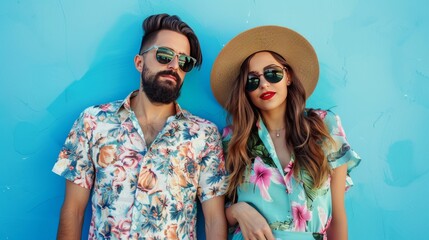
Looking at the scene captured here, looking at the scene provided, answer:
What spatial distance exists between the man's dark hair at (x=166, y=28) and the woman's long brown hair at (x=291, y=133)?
0.39 metres

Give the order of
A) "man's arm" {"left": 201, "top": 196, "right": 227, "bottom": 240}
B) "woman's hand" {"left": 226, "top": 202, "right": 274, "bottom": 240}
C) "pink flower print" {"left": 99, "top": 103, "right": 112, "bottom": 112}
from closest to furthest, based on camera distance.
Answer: "woman's hand" {"left": 226, "top": 202, "right": 274, "bottom": 240}, "man's arm" {"left": 201, "top": 196, "right": 227, "bottom": 240}, "pink flower print" {"left": 99, "top": 103, "right": 112, "bottom": 112}

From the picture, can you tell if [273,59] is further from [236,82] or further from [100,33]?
[100,33]

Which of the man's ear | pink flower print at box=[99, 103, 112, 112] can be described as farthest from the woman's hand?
the man's ear

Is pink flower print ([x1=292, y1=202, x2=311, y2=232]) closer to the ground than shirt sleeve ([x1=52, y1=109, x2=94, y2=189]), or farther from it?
closer to the ground

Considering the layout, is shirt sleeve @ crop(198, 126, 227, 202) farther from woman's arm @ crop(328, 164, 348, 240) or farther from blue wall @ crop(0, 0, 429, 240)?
woman's arm @ crop(328, 164, 348, 240)

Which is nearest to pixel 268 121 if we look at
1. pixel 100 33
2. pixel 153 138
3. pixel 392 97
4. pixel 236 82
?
pixel 236 82

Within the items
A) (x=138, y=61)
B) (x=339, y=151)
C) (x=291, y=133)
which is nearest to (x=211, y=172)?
(x=291, y=133)

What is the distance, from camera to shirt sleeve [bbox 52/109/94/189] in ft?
7.77

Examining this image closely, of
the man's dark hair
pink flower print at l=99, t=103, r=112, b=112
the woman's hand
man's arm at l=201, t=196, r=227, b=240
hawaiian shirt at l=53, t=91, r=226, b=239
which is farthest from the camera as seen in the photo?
the man's dark hair

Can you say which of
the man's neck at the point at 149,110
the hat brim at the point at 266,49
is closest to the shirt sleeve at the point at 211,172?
the man's neck at the point at 149,110

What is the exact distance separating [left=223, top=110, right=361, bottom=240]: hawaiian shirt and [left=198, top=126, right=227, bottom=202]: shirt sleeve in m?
0.14

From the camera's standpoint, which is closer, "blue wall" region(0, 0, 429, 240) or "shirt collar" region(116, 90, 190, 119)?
"shirt collar" region(116, 90, 190, 119)

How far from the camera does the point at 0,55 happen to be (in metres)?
2.71

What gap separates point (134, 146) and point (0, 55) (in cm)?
125
